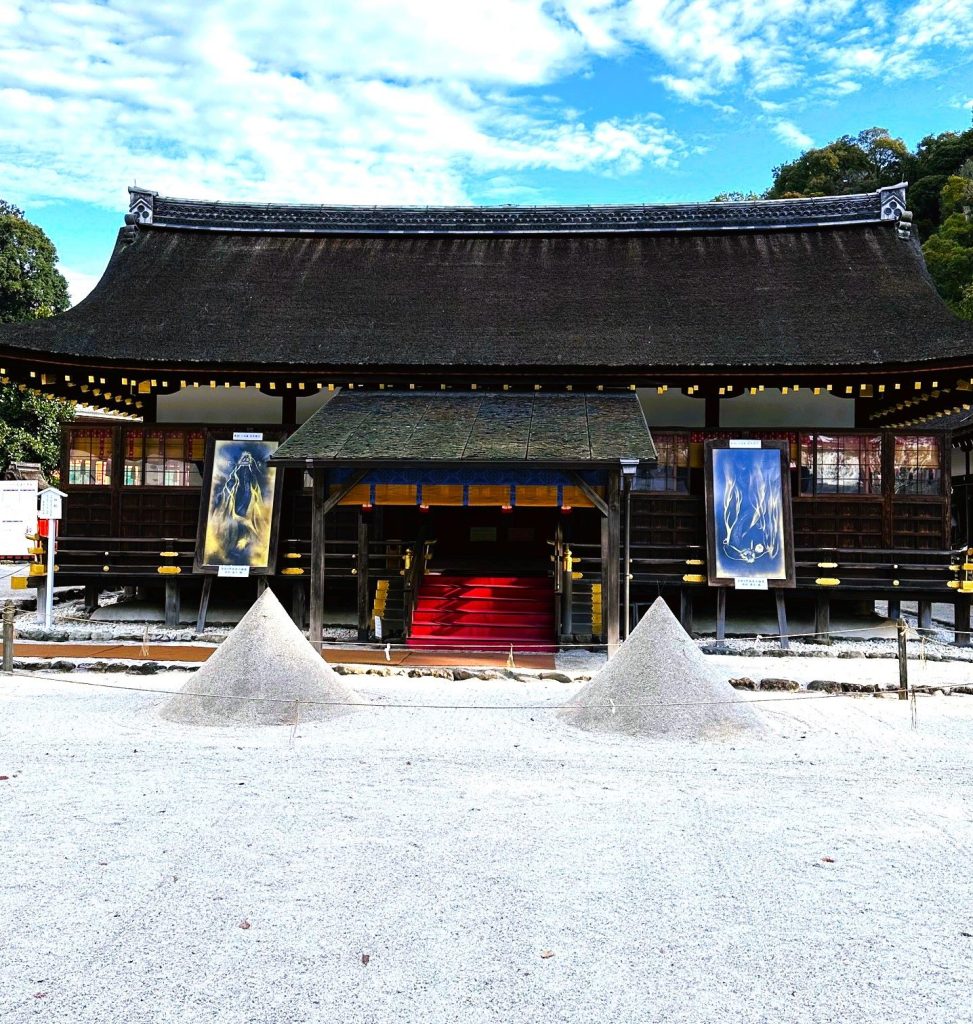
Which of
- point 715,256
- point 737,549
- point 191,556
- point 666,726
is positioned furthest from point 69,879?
point 715,256

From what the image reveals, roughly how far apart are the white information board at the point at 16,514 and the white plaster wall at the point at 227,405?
5671 mm

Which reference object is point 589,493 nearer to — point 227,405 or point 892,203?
point 227,405

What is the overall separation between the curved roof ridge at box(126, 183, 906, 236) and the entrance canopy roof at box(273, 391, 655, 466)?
19.7 ft

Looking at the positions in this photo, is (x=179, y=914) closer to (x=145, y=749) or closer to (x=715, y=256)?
(x=145, y=749)

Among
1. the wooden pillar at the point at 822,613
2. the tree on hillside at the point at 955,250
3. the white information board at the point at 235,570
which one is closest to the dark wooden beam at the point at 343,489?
the white information board at the point at 235,570

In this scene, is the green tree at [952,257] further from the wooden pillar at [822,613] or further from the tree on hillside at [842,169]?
the wooden pillar at [822,613]

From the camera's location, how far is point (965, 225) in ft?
120

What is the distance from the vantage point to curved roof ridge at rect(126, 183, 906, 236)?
54.1 ft

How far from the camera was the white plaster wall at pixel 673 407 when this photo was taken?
13.3 m

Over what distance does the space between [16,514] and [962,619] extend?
1886 cm

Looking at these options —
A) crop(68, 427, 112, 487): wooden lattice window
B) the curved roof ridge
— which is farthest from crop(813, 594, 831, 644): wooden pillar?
crop(68, 427, 112, 487): wooden lattice window

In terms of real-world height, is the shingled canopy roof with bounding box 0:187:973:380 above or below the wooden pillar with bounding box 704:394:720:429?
above

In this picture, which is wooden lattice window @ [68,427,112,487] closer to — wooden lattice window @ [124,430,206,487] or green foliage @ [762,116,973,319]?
wooden lattice window @ [124,430,206,487]

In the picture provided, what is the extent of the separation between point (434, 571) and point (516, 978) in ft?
34.4
